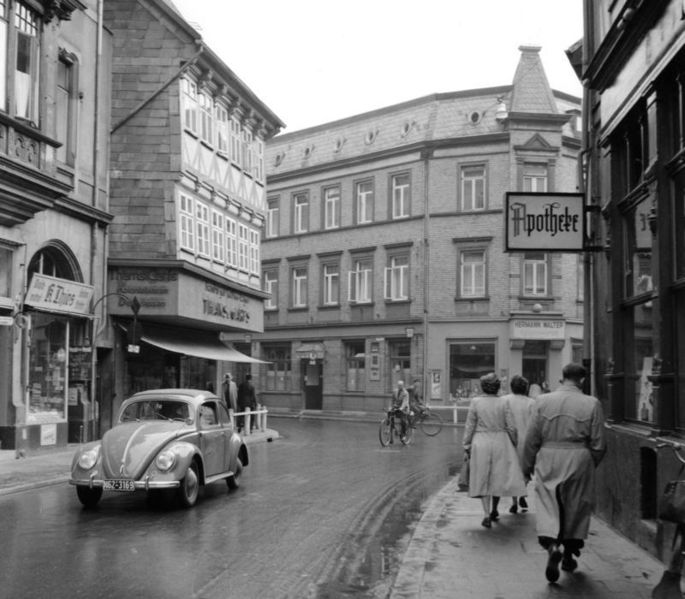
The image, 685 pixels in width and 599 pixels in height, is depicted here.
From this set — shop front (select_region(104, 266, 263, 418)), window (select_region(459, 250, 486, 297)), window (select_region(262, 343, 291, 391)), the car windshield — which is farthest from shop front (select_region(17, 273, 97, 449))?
window (select_region(262, 343, 291, 391))

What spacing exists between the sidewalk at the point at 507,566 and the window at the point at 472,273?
2840 cm

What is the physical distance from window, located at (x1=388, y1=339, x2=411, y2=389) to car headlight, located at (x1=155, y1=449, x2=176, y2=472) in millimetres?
28501

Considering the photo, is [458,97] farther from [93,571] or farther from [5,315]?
[93,571]

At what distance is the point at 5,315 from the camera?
1784 cm

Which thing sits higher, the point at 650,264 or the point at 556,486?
the point at 650,264

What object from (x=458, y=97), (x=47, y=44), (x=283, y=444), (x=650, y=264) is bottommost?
(x=283, y=444)

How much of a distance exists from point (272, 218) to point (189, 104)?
2169cm

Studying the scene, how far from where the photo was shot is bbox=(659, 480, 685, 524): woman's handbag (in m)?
5.52

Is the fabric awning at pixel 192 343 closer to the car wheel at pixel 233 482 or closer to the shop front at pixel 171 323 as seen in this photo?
the shop front at pixel 171 323

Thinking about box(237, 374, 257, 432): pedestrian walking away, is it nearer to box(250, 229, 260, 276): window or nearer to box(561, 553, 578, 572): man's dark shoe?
box(250, 229, 260, 276): window

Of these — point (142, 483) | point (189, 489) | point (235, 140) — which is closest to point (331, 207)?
point (235, 140)

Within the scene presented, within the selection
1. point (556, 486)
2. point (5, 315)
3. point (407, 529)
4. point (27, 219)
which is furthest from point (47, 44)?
point (556, 486)

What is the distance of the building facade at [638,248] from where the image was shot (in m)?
8.02

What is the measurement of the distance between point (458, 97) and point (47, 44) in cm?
2539
